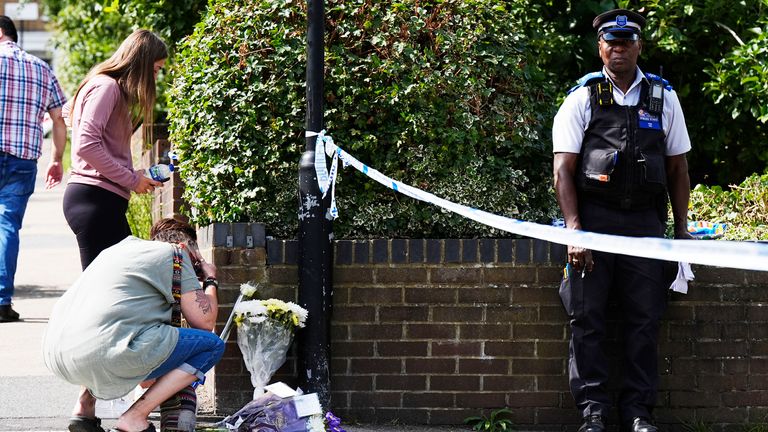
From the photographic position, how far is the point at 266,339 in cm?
521

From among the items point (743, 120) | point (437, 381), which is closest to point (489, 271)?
point (437, 381)

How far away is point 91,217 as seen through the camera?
5.34 m

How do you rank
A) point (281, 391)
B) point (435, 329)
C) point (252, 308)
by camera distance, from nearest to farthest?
point (281, 391) < point (252, 308) < point (435, 329)

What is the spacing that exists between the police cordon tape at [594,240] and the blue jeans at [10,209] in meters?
3.08

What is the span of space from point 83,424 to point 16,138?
319 centimetres

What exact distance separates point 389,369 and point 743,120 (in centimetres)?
351

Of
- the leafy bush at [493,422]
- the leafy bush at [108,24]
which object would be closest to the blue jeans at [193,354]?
the leafy bush at [493,422]

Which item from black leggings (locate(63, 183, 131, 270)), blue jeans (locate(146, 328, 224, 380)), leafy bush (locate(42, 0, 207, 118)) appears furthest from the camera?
leafy bush (locate(42, 0, 207, 118))

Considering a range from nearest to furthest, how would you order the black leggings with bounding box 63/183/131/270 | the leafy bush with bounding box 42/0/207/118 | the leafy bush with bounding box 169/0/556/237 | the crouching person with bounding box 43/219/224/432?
the crouching person with bounding box 43/219/224/432 → the black leggings with bounding box 63/183/131/270 → the leafy bush with bounding box 169/0/556/237 → the leafy bush with bounding box 42/0/207/118

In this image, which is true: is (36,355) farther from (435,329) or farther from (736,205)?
(736,205)

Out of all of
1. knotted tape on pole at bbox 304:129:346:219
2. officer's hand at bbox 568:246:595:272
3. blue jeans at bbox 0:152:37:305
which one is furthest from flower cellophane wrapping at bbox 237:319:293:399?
blue jeans at bbox 0:152:37:305

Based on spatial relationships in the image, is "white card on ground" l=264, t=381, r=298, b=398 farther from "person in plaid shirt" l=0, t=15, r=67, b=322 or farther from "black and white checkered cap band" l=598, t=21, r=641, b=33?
"person in plaid shirt" l=0, t=15, r=67, b=322

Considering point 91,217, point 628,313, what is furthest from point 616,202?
point 91,217

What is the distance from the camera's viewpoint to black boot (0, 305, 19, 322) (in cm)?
758
